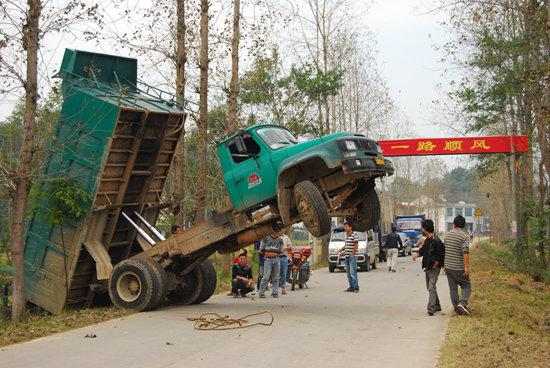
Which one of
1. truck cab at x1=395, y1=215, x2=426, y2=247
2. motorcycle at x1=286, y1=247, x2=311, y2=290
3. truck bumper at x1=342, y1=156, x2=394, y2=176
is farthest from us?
truck cab at x1=395, y1=215, x2=426, y2=247

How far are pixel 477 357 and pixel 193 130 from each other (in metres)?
28.0

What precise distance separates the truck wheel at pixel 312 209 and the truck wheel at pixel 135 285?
134 inches

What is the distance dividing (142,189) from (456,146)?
19.3 m

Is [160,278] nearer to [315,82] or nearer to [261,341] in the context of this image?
→ [261,341]

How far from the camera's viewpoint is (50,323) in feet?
42.9

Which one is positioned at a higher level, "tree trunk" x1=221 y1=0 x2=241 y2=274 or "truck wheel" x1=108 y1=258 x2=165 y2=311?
"tree trunk" x1=221 y1=0 x2=241 y2=274

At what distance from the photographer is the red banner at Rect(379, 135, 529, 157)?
30.9 meters

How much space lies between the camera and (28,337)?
454 inches

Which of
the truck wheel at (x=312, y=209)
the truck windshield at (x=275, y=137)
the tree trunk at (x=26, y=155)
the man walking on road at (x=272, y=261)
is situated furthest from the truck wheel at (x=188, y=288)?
the truck wheel at (x=312, y=209)

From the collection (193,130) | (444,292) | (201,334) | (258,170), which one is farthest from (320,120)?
(201,334)

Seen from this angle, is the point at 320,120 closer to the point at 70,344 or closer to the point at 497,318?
the point at 497,318

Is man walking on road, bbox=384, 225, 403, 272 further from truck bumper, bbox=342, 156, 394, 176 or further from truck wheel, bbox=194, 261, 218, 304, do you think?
truck bumper, bbox=342, 156, 394, 176

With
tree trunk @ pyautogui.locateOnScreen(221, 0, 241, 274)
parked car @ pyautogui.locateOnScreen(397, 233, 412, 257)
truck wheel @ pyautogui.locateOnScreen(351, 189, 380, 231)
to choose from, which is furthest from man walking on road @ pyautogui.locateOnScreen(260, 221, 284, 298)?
parked car @ pyautogui.locateOnScreen(397, 233, 412, 257)

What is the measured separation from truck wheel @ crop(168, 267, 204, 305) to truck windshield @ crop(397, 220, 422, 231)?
132ft
